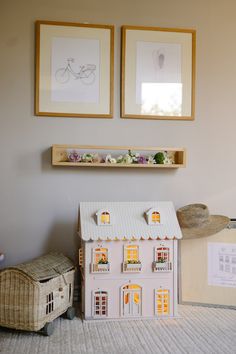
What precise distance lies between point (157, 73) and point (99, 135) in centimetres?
58

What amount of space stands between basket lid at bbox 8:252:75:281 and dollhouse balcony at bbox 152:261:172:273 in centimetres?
51

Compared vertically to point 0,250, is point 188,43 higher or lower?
higher

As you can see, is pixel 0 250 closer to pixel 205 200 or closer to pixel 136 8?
pixel 205 200

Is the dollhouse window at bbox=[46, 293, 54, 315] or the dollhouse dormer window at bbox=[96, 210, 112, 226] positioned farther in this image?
the dollhouse dormer window at bbox=[96, 210, 112, 226]

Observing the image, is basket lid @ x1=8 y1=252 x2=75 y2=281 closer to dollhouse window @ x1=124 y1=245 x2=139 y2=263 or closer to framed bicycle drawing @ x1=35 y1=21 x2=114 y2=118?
dollhouse window @ x1=124 y1=245 x2=139 y2=263

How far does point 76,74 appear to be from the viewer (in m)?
2.74

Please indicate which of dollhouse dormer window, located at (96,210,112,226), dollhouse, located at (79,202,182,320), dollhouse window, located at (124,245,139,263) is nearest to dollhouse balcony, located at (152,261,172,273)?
dollhouse, located at (79,202,182,320)

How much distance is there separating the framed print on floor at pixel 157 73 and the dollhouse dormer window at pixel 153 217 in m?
0.70

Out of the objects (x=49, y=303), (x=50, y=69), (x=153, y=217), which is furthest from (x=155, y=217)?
(x=50, y=69)

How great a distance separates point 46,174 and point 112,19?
44.2 inches

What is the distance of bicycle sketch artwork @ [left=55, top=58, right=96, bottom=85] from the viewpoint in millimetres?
2729

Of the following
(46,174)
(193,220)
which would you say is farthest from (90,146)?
(193,220)

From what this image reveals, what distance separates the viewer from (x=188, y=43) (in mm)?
2852

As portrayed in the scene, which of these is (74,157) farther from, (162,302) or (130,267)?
(162,302)
